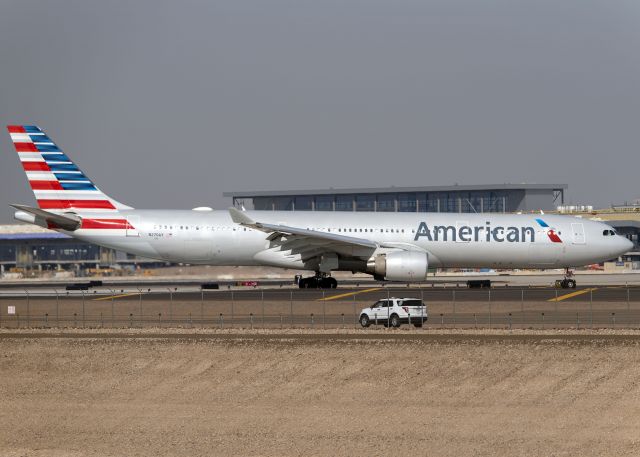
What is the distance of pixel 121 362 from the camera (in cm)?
3622

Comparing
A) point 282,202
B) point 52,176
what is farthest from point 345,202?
point 52,176

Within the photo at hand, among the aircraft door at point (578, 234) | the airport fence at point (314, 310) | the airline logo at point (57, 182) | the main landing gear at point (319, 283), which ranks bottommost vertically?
the airport fence at point (314, 310)

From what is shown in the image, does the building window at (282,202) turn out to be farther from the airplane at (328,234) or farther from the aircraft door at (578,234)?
the aircraft door at (578,234)

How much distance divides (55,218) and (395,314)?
28084 mm

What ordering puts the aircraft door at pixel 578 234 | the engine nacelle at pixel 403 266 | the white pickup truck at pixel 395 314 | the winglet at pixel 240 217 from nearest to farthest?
the white pickup truck at pixel 395 314, the winglet at pixel 240 217, the engine nacelle at pixel 403 266, the aircraft door at pixel 578 234

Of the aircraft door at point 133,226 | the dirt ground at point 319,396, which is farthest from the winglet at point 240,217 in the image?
the dirt ground at point 319,396

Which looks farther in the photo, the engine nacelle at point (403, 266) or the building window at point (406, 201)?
the building window at point (406, 201)

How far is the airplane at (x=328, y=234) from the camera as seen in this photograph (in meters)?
61.6

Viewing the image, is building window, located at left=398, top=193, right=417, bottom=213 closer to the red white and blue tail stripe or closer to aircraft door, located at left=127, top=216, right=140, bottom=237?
the red white and blue tail stripe

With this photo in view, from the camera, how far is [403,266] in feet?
191

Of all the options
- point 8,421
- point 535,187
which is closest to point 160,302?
point 8,421

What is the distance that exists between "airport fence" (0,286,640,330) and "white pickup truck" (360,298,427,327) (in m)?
A: 0.13

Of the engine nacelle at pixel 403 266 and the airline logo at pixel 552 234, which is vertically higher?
the airline logo at pixel 552 234

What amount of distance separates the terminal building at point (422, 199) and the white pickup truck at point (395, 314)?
86.9m
